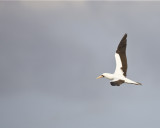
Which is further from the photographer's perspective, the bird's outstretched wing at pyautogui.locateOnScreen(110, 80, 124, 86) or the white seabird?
the white seabird

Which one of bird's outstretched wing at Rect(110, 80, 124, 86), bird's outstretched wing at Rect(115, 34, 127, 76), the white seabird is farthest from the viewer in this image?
bird's outstretched wing at Rect(115, 34, 127, 76)

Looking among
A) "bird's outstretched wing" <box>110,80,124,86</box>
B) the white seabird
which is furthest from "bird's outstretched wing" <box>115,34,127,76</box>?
"bird's outstretched wing" <box>110,80,124,86</box>

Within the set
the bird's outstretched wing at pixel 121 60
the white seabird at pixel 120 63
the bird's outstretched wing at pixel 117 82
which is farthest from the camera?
the bird's outstretched wing at pixel 121 60

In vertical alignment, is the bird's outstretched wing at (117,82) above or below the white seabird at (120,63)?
below

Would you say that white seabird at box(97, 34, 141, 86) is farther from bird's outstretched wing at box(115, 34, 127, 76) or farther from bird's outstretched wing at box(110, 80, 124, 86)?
bird's outstretched wing at box(110, 80, 124, 86)

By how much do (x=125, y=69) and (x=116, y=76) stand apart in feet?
7.73

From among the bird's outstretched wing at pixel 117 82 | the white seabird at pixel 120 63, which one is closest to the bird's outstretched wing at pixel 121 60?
the white seabird at pixel 120 63

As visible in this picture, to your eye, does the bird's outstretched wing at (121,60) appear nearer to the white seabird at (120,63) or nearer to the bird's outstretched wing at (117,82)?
the white seabird at (120,63)

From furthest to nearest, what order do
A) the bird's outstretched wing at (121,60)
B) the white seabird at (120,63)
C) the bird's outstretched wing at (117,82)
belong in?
the bird's outstretched wing at (121,60) → the white seabird at (120,63) → the bird's outstretched wing at (117,82)

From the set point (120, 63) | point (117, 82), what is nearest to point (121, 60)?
point (120, 63)

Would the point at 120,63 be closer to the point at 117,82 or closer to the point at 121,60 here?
the point at 121,60

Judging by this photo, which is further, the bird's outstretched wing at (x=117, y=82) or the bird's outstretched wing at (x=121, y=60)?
the bird's outstretched wing at (x=121, y=60)

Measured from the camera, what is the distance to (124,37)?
1724 inches

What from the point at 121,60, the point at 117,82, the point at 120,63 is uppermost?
the point at 121,60
